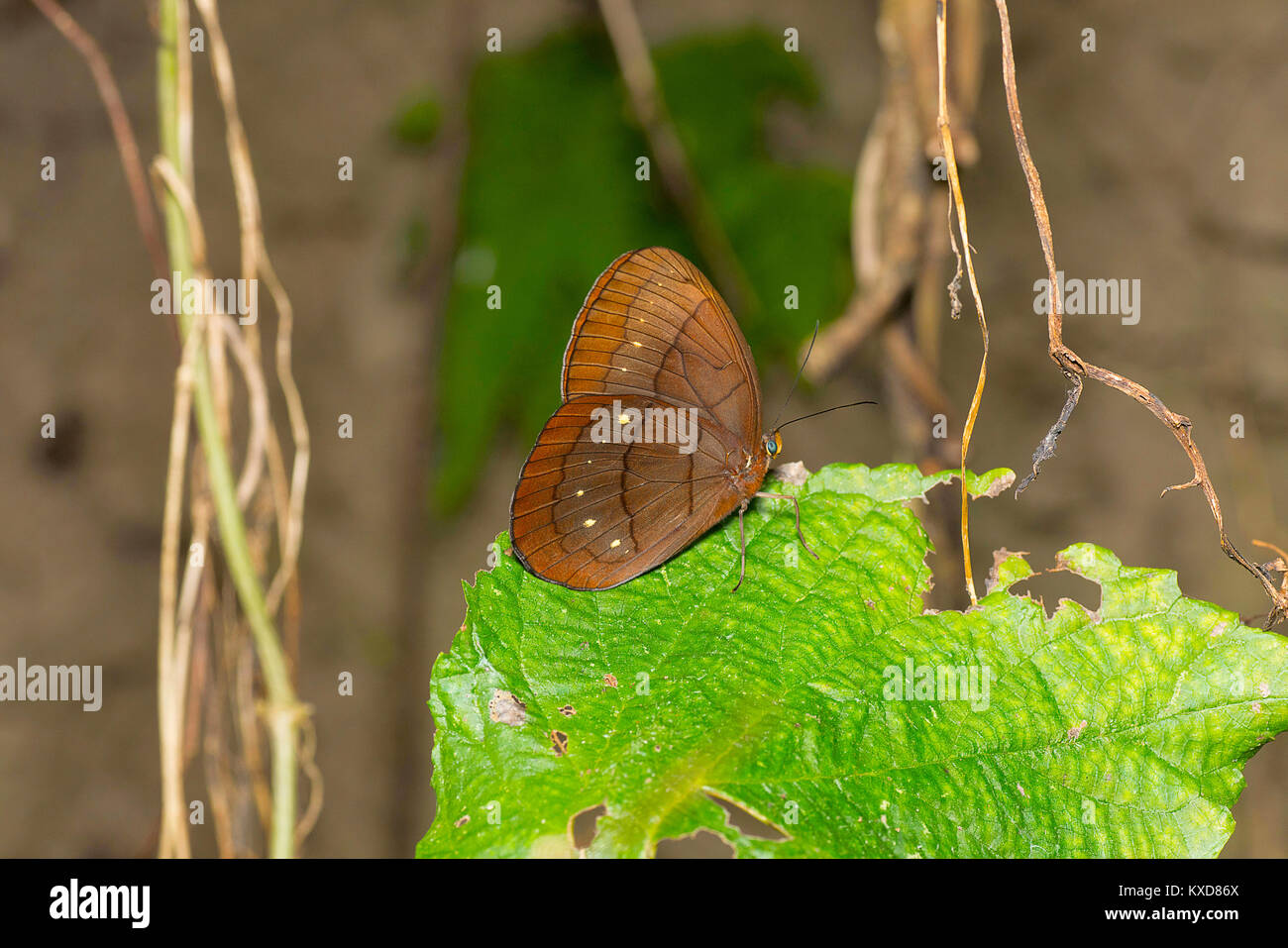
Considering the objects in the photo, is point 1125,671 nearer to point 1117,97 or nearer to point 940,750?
point 940,750

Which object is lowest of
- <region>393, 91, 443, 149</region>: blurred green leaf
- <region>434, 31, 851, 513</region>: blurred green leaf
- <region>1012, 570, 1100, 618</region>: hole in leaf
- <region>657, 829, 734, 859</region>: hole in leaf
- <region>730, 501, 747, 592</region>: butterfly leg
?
<region>657, 829, 734, 859</region>: hole in leaf

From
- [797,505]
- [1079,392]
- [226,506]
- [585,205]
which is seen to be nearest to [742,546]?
[797,505]

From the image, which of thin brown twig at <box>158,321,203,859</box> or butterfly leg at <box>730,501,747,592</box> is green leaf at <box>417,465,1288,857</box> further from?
thin brown twig at <box>158,321,203,859</box>

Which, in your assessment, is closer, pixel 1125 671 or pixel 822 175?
pixel 1125 671

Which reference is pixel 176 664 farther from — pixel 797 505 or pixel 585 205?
pixel 585 205

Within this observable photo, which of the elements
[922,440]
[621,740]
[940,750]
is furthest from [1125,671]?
[922,440]

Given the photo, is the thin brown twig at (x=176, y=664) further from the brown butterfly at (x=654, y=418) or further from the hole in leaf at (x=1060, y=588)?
the hole in leaf at (x=1060, y=588)

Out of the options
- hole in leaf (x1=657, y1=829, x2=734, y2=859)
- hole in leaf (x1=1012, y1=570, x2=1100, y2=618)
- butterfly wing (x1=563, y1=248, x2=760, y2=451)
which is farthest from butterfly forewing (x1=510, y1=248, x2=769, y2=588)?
hole in leaf (x1=657, y1=829, x2=734, y2=859)
